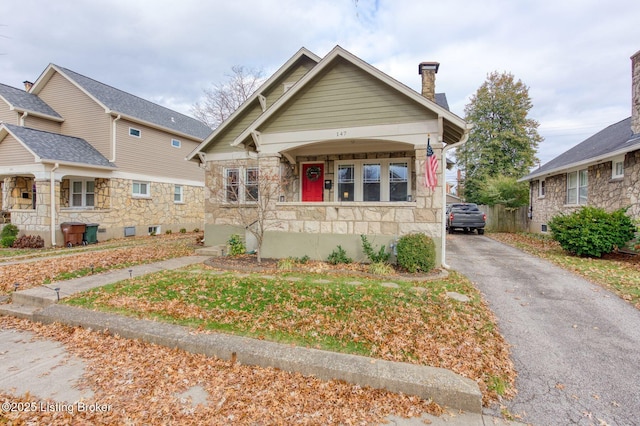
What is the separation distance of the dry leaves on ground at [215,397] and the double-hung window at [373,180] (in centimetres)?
817

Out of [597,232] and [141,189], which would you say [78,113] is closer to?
[141,189]

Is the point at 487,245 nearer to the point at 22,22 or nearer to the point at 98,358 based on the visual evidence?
the point at 98,358

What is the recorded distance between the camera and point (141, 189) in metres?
16.2

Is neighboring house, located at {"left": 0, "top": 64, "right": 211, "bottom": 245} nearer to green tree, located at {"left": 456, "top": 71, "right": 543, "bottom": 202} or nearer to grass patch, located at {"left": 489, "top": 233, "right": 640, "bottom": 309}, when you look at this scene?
grass patch, located at {"left": 489, "top": 233, "right": 640, "bottom": 309}

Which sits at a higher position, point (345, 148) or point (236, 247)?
point (345, 148)

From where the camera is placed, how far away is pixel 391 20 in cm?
428

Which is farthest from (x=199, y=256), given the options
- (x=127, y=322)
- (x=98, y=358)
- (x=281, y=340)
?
(x=281, y=340)

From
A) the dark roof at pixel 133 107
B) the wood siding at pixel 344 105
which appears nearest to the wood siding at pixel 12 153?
the dark roof at pixel 133 107

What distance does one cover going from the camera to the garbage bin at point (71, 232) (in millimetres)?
12633

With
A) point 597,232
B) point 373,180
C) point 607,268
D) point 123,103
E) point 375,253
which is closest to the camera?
point 607,268

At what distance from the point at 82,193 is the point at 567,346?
1926 cm

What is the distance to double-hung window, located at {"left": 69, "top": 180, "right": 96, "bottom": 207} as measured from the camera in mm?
15023

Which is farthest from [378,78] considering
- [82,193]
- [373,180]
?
[82,193]

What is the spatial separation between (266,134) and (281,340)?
695 centimetres
